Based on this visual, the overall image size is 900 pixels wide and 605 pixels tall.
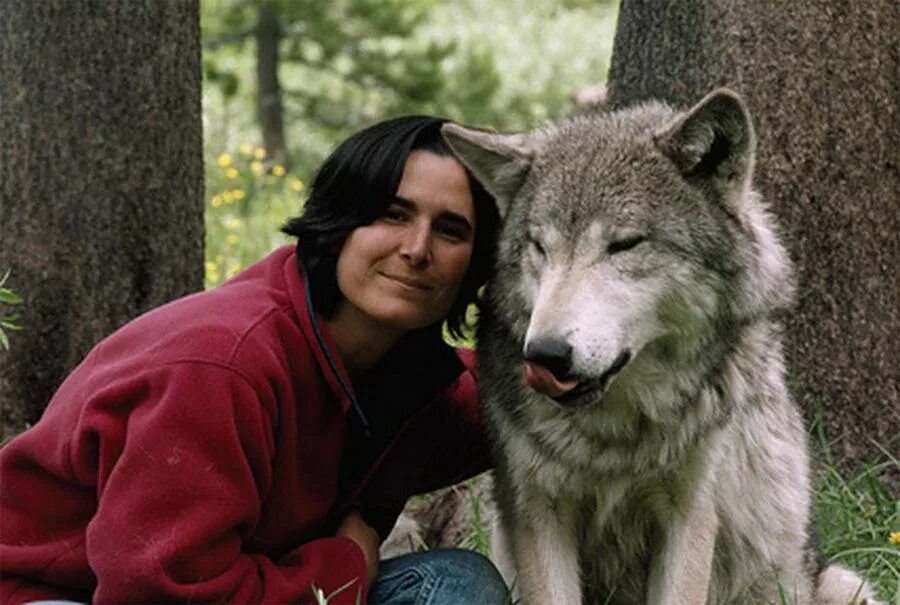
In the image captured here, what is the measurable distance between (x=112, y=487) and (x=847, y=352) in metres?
2.75

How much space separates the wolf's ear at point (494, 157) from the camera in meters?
3.94

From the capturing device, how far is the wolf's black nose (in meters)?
3.47

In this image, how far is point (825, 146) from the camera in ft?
16.3

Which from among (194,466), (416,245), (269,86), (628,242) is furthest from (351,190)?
(269,86)

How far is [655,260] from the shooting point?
3.74 metres

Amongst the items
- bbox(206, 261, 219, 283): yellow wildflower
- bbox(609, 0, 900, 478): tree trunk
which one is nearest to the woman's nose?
bbox(609, 0, 900, 478): tree trunk

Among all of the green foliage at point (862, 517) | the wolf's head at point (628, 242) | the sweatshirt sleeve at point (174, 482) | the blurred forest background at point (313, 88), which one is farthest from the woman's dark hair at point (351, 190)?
the blurred forest background at point (313, 88)

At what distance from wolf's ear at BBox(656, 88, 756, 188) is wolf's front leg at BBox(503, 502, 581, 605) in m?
1.06

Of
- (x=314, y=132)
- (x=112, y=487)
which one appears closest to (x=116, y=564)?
(x=112, y=487)

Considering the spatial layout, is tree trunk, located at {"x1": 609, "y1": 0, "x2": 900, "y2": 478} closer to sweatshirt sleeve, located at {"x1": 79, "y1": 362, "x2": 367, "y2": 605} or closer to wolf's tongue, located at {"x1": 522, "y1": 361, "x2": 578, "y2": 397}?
wolf's tongue, located at {"x1": 522, "y1": 361, "x2": 578, "y2": 397}

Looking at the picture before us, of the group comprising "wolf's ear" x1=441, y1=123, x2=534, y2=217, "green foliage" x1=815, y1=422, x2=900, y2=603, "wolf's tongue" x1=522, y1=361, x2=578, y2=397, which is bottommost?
"green foliage" x1=815, y1=422, x2=900, y2=603

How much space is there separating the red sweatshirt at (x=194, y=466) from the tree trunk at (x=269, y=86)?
1012 centimetres

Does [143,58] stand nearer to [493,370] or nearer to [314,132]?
[493,370]


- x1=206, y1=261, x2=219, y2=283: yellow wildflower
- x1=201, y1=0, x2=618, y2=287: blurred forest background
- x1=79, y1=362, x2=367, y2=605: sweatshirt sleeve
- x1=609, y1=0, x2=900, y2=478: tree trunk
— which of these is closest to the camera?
x1=79, y1=362, x2=367, y2=605: sweatshirt sleeve
